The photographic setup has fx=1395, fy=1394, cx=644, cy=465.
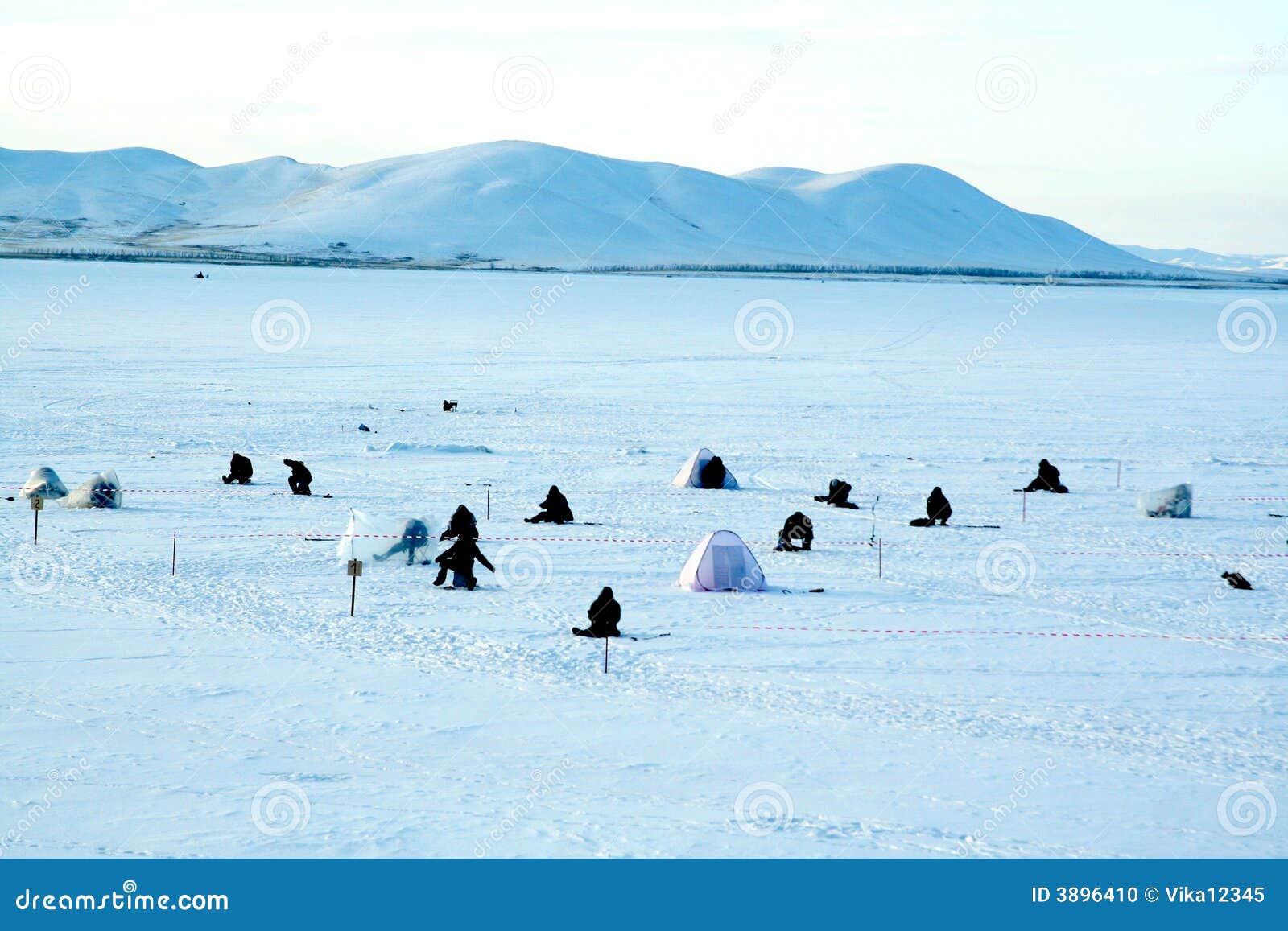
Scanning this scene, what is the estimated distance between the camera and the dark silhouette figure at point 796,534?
1570 cm

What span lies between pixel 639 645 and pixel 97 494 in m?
8.58

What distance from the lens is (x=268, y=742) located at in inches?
363

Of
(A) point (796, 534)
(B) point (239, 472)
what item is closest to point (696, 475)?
(A) point (796, 534)

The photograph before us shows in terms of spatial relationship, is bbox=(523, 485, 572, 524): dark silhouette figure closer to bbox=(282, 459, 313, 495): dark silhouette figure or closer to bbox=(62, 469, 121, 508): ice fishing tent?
bbox=(282, 459, 313, 495): dark silhouette figure

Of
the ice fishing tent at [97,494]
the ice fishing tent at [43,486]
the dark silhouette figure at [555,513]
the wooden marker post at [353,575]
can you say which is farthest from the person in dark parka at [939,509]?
the ice fishing tent at [43,486]

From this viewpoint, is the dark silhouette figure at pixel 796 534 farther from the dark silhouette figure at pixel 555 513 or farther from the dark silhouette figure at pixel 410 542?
the dark silhouette figure at pixel 410 542

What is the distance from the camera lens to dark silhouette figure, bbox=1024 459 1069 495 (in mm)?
19641

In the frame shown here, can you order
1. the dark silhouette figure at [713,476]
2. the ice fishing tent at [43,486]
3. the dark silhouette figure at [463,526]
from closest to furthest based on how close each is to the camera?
the dark silhouette figure at [463,526]
the ice fishing tent at [43,486]
the dark silhouette figure at [713,476]

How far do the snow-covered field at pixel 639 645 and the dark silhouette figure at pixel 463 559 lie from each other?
0.23 meters

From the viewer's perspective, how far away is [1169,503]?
18.1 m

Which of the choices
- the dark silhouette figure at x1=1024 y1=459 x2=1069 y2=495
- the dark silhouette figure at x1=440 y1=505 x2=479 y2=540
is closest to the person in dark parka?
the dark silhouette figure at x1=1024 y1=459 x2=1069 y2=495

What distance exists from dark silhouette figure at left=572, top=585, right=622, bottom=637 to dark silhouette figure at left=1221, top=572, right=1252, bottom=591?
260 inches
